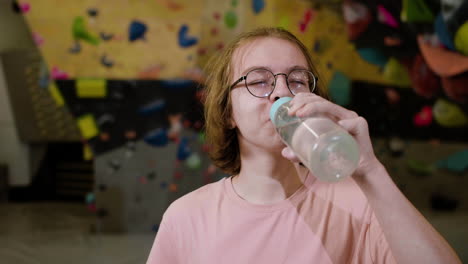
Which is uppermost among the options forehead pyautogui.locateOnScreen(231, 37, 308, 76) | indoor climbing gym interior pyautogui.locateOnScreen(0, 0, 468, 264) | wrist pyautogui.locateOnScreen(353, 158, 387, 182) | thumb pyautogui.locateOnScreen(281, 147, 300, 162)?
forehead pyautogui.locateOnScreen(231, 37, 308, 76)

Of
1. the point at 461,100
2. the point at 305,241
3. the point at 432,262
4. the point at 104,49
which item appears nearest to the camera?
the point at 432,262

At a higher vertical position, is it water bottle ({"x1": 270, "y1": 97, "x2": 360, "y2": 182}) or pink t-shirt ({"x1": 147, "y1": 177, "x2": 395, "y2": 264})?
water bottle ({"x1": 270, "y1": 97, "x2": 360, "y2": 182})

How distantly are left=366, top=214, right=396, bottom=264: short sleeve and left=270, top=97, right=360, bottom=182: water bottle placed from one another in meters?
0.20

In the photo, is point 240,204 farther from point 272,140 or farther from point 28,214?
point 28,214

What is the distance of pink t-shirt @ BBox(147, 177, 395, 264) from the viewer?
0.75 meters

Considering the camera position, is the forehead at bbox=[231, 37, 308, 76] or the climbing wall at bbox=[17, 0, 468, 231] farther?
the climbing wall at bbox=[17, 0, 468, 231]

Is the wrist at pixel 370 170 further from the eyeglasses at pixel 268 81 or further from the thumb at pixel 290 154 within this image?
the eyeglasses at pixel 268 81

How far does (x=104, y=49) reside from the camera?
2598mm

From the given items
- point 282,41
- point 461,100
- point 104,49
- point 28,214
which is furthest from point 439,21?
point 28,214

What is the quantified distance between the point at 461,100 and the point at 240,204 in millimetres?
2101

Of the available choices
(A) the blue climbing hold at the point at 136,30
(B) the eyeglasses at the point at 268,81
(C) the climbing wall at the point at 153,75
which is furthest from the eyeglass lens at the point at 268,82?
(A) the blue climbing hold at the point at 136,30

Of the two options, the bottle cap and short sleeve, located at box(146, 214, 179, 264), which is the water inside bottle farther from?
short sleeve, located at box(146, 214, 179, 264)

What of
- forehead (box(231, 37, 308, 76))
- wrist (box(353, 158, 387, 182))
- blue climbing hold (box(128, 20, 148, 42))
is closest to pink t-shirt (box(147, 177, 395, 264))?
wrist (box(353, 158, 387, 182))

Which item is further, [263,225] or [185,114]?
[185,114]
